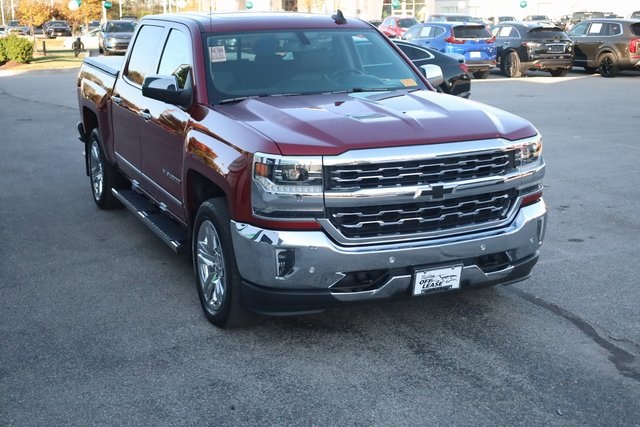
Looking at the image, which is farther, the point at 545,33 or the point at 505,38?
the point at 505,38

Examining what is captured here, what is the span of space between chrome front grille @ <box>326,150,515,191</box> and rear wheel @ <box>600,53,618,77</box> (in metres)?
21.8

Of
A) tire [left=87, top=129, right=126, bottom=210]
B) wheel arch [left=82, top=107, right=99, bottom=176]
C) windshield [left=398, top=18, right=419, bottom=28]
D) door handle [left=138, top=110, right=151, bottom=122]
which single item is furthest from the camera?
windshield [left=398, top=18, right=419, bottom=28]

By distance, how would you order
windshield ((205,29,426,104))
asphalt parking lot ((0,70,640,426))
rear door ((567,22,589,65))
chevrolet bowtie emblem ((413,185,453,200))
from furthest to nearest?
rear door ((567,22,589,65)) → windshield ((205,29,426,104)) → chevrolet bowtie emblem ((413,185,453,200)) → asphalt parking lot ((0,70,640,426))

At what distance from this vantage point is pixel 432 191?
4.72 m

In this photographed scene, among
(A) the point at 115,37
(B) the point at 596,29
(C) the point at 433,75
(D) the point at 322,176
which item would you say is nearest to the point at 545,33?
(B) the point at 596,29

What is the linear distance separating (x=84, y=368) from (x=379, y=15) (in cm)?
7564

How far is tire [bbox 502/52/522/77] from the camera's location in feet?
84.7

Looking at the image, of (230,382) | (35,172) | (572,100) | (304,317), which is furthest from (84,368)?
(572,100)

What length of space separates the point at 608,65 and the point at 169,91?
22.3m

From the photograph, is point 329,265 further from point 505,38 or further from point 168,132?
point 505,38

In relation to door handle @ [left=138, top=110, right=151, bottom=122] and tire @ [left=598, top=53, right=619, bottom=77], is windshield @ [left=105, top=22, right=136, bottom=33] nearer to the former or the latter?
tire @ [left=598, top=53, right=619, bottom=77]

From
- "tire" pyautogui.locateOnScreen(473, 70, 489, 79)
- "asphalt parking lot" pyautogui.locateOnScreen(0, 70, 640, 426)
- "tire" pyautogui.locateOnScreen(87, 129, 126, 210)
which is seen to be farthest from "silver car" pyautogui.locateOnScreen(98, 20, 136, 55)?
"asphalt parking lot" pyautogui.locateOnScreen(0, 70, 640, 426)

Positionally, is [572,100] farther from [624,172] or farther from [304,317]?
[304,317]

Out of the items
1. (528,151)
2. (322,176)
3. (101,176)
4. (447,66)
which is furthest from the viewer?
(447,66)
